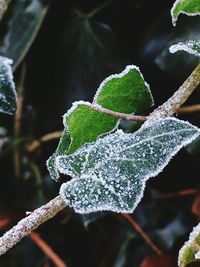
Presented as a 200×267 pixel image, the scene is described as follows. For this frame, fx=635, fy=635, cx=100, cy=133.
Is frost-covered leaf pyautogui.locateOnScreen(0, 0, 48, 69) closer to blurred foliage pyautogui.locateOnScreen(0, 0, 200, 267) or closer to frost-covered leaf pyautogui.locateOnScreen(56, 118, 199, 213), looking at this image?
blurred foliage pyautogui.locateOnScreen(0, 0, 200, 267)

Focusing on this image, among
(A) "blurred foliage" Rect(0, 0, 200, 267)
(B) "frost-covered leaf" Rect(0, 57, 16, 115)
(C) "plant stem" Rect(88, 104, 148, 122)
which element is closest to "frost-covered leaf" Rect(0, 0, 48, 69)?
(A) "blurred foliage" Rect(0, 0, 200, 267)

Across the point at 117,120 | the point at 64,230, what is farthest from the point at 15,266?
the point at 117,120

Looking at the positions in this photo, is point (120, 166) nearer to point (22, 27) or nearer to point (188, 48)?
point (188, 48)

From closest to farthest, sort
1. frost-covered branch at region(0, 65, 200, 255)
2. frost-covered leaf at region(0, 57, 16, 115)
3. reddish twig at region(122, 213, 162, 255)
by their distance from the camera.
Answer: frost-covered branch at region(0, 65, 200, 255) → frost-covered leaf at region(0, 57, 16, 115) → reddish twig at region(122, 213, 162, 255)

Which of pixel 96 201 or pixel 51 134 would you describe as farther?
pixel 51 134

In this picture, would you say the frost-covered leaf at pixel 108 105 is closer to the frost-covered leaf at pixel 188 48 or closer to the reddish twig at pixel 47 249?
the frost-covered leaf at pixel 188 48

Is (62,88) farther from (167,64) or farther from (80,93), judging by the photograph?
(167,64)
